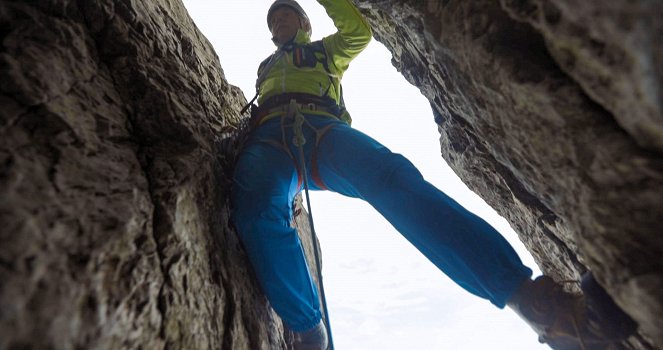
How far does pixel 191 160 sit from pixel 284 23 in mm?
2887

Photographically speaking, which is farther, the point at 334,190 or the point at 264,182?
the point at 334,190

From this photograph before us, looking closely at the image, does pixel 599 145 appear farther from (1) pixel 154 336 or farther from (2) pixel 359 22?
(2) pixel 359 22

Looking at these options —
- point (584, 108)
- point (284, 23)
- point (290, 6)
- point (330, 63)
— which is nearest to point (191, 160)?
point (330, 63)

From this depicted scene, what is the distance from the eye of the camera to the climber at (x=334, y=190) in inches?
92.0

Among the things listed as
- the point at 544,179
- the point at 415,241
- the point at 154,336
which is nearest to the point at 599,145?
the point at 544,179

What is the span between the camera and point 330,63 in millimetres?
4562

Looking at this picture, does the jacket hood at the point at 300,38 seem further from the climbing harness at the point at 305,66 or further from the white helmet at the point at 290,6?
the white helmet at the point at 290,6

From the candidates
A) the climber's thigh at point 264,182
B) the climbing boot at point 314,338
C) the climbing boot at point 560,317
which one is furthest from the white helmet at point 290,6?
the climbing boot at point 560,317

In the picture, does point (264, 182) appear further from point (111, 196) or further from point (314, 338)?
point (314, 338)

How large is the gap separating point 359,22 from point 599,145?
309 centimetres

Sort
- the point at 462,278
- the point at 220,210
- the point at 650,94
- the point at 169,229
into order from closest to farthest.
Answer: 1. the point at 650,94
2. the point at 169,229
3. the point at 462,278
4. the point at 220,210

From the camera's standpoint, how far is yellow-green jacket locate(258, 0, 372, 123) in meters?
4.12

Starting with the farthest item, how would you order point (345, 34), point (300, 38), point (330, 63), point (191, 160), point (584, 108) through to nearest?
point (300, 38), point (330, 63), point (345, 34), point (191, 160), point (584, 108)

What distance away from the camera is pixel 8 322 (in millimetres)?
1279
